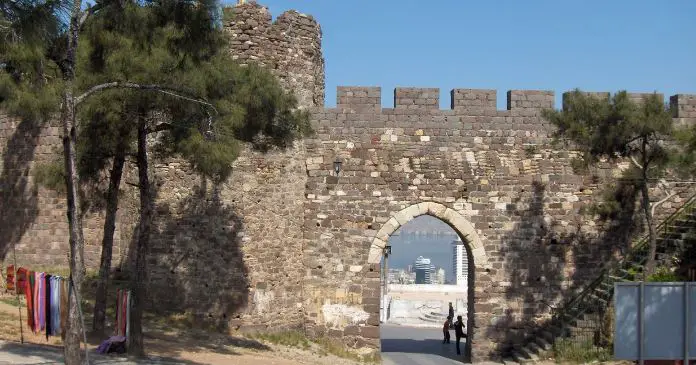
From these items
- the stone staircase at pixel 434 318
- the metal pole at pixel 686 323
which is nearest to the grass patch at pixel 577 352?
the metal pole at pixel 686 323

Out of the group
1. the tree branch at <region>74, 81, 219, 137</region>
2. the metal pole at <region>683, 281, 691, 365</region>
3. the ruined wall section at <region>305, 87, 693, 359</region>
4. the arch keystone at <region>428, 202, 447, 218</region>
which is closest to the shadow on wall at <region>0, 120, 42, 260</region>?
the ruined wall section at <region>305, 87, 693, 359</region>

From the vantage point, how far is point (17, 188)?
18.0 m

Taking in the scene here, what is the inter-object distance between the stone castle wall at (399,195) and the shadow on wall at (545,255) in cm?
2

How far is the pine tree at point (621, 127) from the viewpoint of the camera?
14.9 m

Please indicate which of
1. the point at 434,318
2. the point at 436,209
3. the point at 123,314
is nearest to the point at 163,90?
the point at 123,314

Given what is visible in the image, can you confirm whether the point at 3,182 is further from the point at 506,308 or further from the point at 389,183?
the point at 506,308

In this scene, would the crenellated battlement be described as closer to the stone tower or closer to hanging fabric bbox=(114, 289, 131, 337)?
the stone tower

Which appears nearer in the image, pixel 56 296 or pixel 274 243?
pixel 56 296

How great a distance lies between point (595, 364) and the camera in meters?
14.9

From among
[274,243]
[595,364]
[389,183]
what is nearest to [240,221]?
[274,243]

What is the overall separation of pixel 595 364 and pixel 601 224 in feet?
10.8

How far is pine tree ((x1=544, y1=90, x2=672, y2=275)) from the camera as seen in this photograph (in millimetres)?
14922

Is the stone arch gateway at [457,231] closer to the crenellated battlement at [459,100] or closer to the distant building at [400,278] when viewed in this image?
the crenellated battlement at [459,100]

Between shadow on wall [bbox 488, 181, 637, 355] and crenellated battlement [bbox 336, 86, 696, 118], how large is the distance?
166cm
